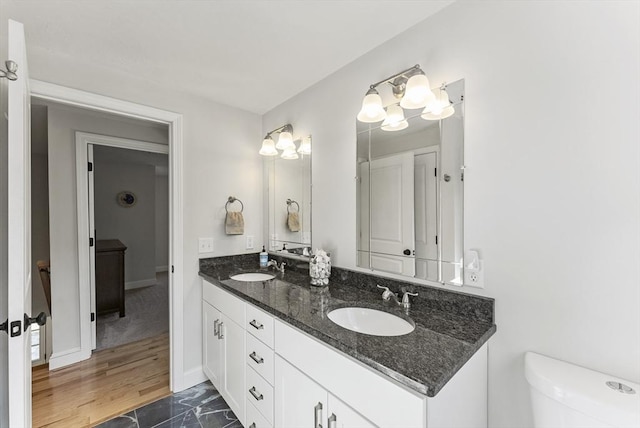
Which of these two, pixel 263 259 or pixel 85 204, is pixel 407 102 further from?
pixel 85 204

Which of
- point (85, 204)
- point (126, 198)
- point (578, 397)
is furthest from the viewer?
point (126, 198)

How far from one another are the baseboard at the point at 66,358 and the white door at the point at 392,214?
2781 millimetres

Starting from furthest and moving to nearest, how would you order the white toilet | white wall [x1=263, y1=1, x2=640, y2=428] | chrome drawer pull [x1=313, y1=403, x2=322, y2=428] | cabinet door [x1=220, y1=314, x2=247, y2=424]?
cabinet door [x1=220, y1=314, x2=247, y2=424] < chrome drawer pull [x1=313, y1=403, x2=322, y2=428] < white wall [x1=263, y1=1, x2=640, y2=428] < the white toilet

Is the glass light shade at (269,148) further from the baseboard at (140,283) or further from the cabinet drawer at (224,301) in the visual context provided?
the baseboard at (140,283)

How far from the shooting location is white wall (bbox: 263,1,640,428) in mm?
866

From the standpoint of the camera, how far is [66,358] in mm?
2408

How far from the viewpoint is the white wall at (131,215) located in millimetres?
4629

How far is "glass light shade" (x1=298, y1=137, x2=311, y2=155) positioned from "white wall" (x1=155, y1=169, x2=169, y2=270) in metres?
4.36

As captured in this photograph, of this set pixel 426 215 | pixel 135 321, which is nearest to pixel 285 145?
pixel 426 215

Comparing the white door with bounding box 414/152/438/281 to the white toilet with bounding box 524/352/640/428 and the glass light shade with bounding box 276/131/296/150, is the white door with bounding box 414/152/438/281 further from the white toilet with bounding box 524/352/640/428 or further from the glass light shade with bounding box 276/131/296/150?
the glass light shade with bounding box 276/131/296/150

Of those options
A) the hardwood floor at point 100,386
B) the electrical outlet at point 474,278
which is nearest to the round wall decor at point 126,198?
the hardwood floor at point 100,386

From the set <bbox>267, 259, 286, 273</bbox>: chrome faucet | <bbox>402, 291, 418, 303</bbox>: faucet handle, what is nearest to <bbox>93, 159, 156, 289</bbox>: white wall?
<bbox>267, 259, 286, 273</bbox>: chrome faucet

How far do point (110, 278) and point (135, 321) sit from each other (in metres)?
0.64

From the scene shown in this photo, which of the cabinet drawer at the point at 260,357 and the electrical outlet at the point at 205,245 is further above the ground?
the electrical outlet at the point at 205,245
